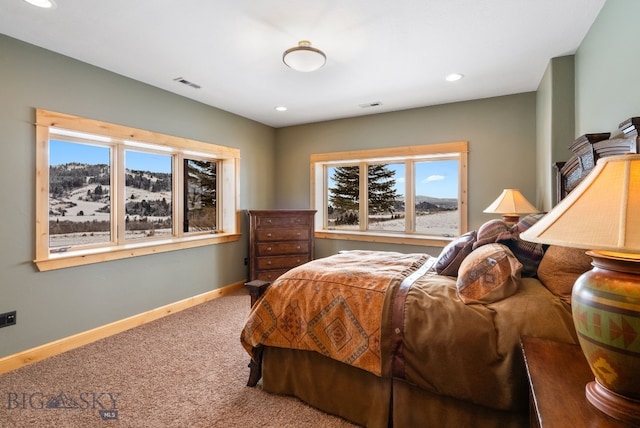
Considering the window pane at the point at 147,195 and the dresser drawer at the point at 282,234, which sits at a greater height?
the window pane at the point at 147,195

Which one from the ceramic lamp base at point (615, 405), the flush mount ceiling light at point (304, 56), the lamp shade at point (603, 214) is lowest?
→ the ceramic lamp base at point (615, 405)

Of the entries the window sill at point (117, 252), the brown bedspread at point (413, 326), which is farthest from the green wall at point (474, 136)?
the brown bedspread at point (413, 326)

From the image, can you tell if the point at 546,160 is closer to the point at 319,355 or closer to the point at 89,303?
the point at 319,355

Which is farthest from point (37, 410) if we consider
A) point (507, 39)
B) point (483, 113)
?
point (483, 113)

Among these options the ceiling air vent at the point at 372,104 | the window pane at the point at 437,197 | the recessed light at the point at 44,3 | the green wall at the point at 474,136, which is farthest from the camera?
the window pane at the point at 437,197

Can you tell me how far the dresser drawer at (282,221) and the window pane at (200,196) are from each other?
0.75 m

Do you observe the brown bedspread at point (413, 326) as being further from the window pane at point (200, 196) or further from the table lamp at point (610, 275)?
the window pane at point (200, 196)

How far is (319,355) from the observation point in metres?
1.86

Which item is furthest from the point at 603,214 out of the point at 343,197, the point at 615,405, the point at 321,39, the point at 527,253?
the point at 343,197

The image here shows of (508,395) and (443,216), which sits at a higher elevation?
(443,216)

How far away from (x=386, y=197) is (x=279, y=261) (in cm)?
184

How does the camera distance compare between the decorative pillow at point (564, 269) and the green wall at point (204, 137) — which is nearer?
the decorative pillow at point (564, 269)

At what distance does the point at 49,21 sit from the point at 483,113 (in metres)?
4.24

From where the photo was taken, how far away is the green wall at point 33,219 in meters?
2.35
